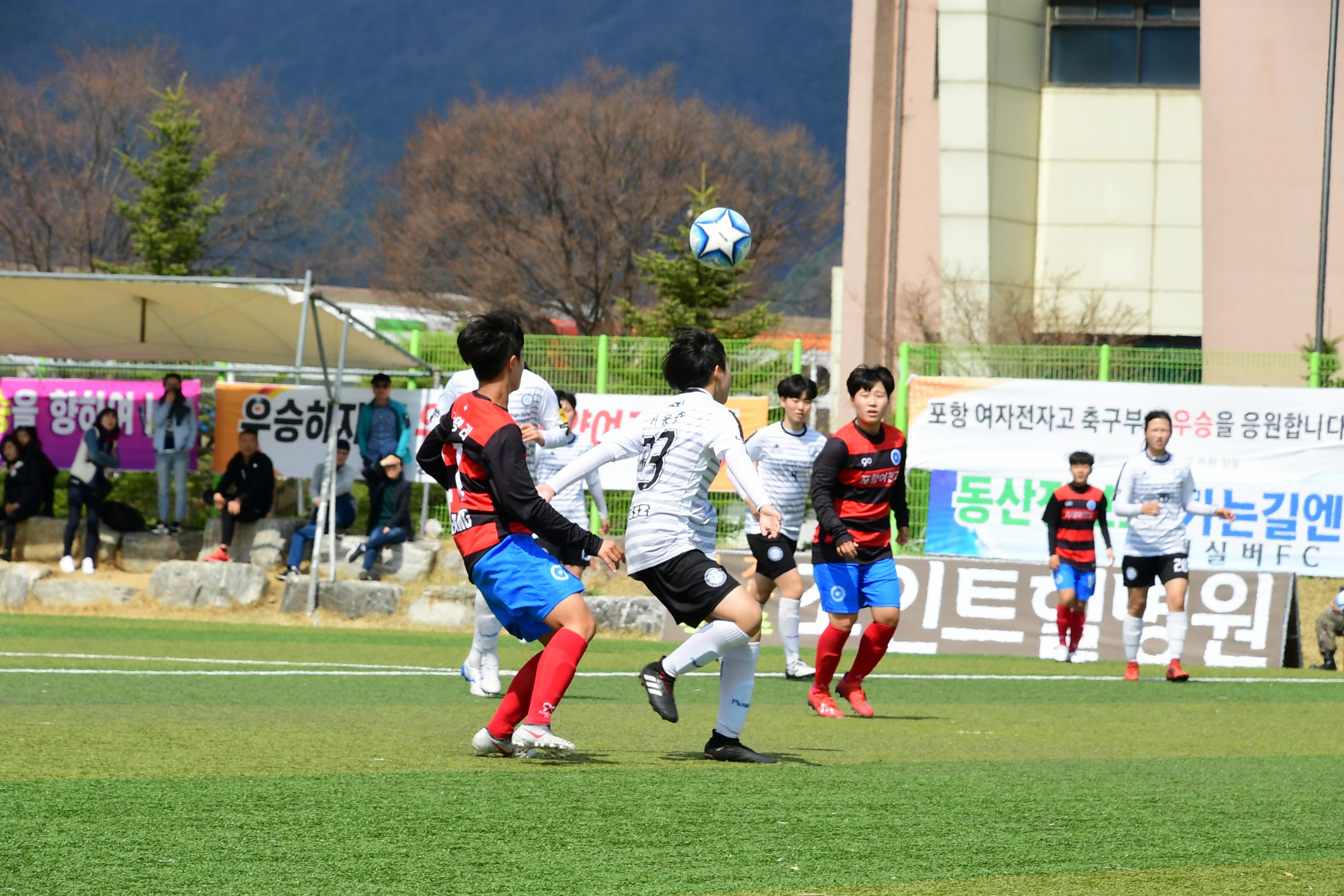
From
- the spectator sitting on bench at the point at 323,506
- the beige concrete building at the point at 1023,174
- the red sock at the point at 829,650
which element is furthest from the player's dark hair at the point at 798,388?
the beige concrete building at the point at 1023,174

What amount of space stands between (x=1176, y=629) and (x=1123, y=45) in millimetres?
23580

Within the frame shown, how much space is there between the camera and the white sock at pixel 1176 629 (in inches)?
492

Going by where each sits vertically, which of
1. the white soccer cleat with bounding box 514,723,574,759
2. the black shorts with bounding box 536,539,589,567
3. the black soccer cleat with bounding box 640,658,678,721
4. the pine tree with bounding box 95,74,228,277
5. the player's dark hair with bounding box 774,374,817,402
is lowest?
the white soccer cleat with bounding box 514,723,574,759

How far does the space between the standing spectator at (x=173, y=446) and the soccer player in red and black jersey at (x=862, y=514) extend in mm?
11380

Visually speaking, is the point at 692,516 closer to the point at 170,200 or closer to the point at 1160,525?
the point at 1160,525

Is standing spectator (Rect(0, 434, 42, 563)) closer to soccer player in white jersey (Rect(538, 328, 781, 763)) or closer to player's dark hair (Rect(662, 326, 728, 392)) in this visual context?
soccer player in white jersey (Rect(538, 328, 781, 763))

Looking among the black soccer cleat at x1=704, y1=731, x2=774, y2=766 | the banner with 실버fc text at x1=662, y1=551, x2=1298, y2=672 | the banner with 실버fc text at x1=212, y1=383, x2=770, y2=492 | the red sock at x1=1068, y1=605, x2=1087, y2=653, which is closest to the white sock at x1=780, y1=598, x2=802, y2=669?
the banner with 실버fc text at x1=662, y1=551, x2=1298, y2=672

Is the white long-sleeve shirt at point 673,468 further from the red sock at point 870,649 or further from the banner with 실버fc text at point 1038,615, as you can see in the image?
the banner with 실버fc text at point 1038,615

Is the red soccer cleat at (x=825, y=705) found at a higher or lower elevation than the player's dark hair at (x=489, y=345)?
lower

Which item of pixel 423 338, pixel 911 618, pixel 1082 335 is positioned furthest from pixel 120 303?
pixel 1082 335

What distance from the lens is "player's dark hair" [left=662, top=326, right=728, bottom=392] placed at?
264 inches

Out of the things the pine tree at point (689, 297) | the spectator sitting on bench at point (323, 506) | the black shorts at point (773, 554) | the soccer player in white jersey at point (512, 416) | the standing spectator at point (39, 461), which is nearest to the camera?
the soccer player in white jersey at point (512, 416)

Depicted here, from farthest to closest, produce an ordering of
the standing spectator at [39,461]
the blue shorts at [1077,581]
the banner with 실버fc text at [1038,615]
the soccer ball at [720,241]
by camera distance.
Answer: the standing spectator at [39,461] < the banner with 실버fc text at [1038,615] < the blue shorts at [1077,581] < the soccer ball at [720,241]

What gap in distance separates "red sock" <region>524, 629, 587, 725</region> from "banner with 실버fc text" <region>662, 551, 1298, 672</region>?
28.6ft
